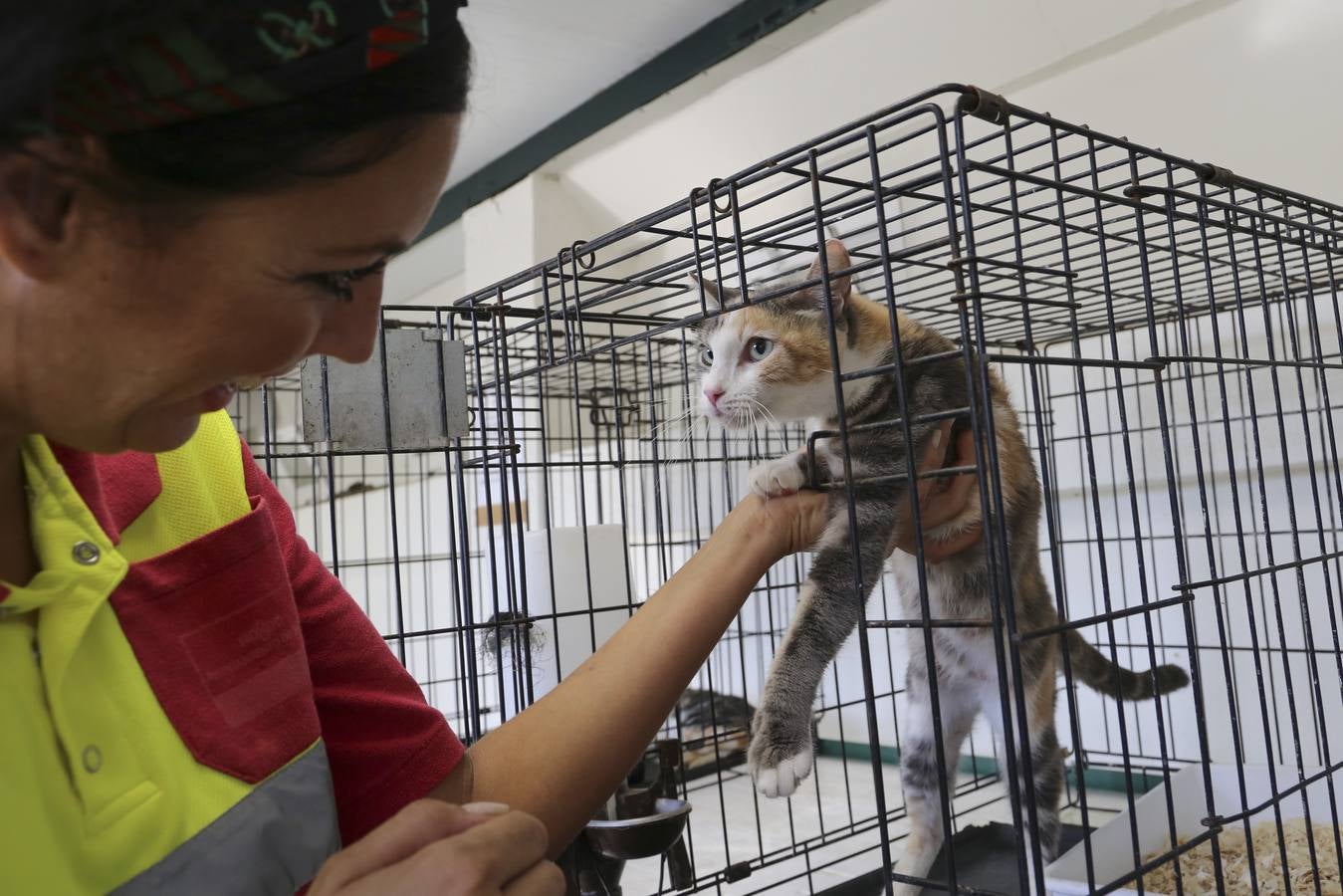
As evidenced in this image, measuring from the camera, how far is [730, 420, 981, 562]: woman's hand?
2.86 ft

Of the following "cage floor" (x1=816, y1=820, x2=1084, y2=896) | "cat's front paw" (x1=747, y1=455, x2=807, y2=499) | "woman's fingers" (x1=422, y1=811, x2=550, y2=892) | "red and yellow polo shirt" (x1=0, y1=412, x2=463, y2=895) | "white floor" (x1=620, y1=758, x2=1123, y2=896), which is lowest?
"white floor" (x1=620, y1=758, x2=1123, y2=896)

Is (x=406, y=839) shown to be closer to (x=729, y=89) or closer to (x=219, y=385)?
(x=219, y=385)

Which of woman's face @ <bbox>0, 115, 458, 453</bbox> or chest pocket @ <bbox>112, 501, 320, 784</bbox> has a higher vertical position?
woman's face @ <bbox>0, 115, 458, 453</bbox>

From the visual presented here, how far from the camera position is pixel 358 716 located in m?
0.71

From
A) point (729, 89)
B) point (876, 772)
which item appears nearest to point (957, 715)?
point (876, 772)

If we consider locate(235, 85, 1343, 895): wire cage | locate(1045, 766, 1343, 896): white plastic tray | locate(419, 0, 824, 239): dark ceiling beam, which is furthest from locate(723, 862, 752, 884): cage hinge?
locate(419, 0, 824, 239): dark ceiling beam

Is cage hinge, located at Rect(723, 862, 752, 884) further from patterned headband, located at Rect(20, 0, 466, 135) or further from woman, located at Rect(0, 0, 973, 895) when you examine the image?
patterned headband, located at Rect(20, 0, 466, 135)

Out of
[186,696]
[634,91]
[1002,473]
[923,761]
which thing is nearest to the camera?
[186,696]

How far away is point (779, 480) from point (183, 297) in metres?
0.60

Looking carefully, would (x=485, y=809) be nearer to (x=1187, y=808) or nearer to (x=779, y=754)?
(x=779, y=754)

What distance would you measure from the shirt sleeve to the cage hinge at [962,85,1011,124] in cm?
60

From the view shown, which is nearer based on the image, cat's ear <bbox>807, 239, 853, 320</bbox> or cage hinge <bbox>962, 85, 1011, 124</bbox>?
cage hinge <bbox>962, 85, 1011, 124</bbox>

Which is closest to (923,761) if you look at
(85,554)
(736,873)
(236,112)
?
(736,873)

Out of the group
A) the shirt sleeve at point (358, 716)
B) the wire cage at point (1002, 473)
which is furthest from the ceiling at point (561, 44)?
the shirt sleeve at point (358, 716)
